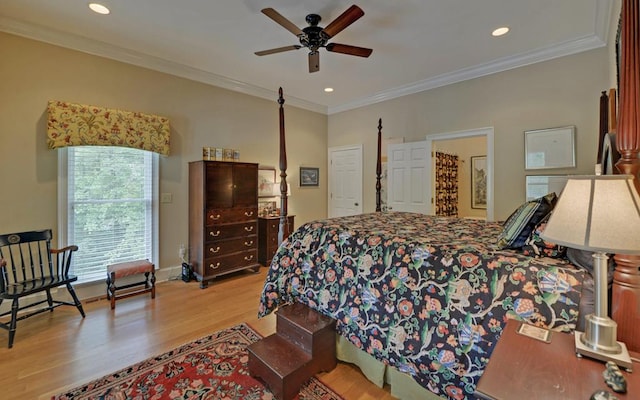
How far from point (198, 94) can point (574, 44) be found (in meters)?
4.75

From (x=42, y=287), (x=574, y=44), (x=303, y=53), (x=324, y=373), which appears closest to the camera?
(x=324, y=373)

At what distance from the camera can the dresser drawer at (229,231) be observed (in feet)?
12.2

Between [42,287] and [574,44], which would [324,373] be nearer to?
[42,287]

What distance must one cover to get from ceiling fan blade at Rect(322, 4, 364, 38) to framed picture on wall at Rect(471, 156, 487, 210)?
4.88 meters

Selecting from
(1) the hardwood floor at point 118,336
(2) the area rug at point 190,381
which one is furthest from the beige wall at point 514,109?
(2) the area rug at point 190,381

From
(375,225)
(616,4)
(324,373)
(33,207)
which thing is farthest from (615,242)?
(33,207)

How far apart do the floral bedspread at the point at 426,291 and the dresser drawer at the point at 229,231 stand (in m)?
1.72

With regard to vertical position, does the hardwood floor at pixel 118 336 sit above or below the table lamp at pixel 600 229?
below

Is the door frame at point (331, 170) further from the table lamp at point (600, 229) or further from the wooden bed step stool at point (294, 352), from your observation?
the table lamp at point (600, 229)

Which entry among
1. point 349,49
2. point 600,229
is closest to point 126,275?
point 349,49

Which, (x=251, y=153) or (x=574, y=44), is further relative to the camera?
(x=251, y=153)

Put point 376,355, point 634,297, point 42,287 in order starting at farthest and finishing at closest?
point 42,287
point 376,355
point 634,297

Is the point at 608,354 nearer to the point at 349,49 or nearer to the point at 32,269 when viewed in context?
the point at 349,49

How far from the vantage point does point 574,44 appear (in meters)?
3.10
